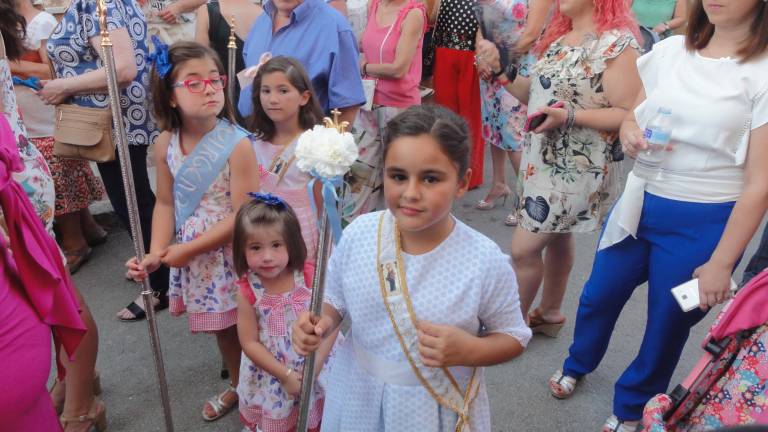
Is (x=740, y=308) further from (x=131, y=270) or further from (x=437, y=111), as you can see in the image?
(x=131, y=270)

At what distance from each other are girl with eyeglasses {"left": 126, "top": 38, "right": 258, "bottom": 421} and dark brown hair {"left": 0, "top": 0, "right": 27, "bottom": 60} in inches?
26.2

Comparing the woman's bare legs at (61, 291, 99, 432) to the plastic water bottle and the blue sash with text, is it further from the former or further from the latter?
the plastic water bottle

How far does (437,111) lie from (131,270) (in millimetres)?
1261

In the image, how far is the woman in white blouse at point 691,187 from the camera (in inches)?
71.1

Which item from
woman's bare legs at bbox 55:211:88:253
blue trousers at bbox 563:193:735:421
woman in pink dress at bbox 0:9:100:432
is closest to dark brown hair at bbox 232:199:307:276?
woman in pink dress at bbox 0:9:100:432

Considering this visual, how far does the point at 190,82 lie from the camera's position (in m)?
2.24

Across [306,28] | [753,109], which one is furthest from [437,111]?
[306,28]

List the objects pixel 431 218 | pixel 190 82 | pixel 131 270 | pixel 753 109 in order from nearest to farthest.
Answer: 1. pixel 431 218
2. pixel 753 109
3. pixel 131 270
4. pixel 190 82

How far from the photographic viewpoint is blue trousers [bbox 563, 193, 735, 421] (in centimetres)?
202

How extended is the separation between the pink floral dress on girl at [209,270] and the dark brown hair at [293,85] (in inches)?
16.0

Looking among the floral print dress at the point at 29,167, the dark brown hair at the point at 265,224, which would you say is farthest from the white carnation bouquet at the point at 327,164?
the floral print dress at the point at 29,167

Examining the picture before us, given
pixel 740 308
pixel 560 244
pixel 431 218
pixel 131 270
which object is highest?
pixel 431 218

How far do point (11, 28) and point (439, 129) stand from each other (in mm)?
2082

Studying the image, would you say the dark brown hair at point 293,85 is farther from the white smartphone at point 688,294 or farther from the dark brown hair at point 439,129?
the white smartphone at point 688,294
